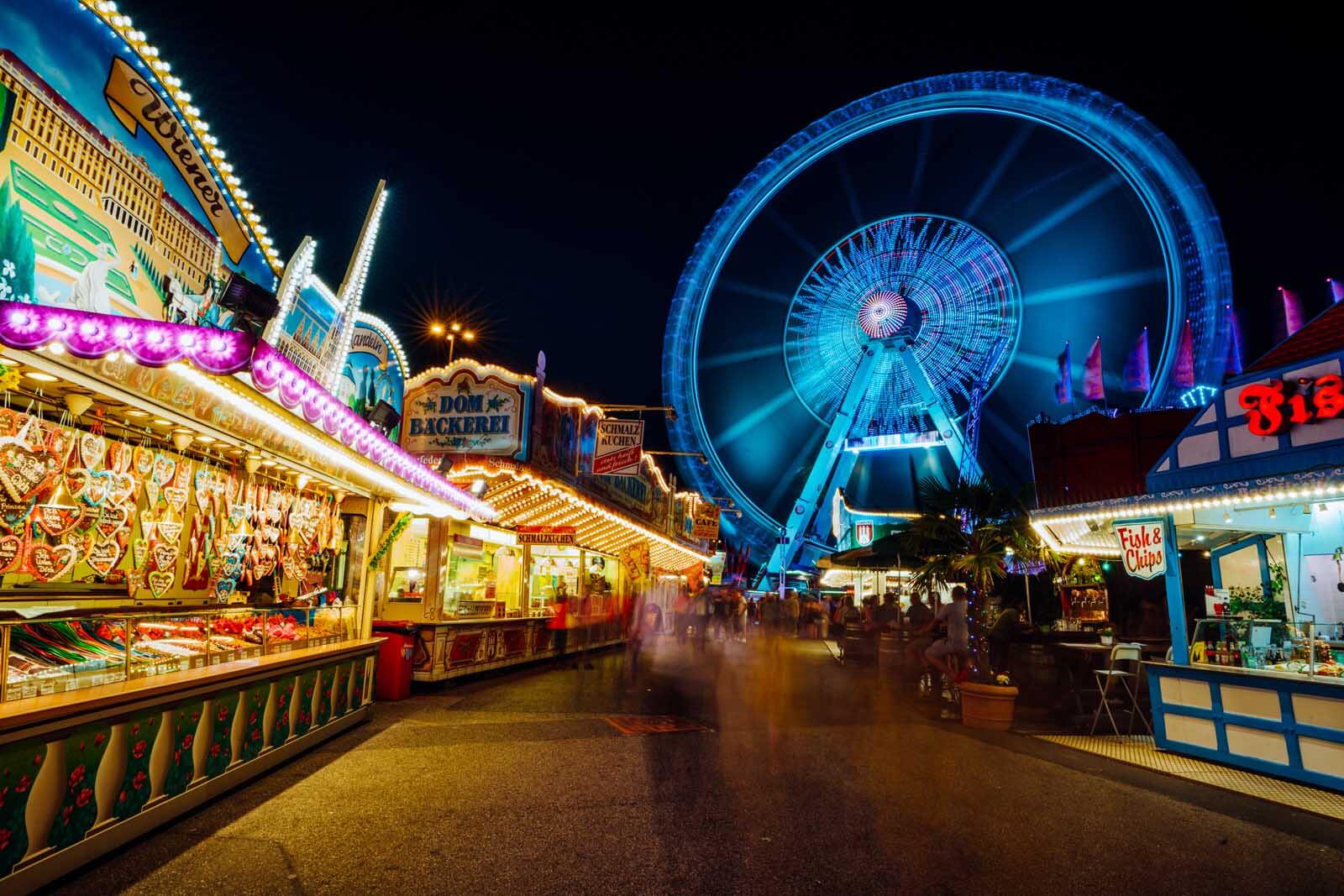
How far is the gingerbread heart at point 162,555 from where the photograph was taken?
486cm

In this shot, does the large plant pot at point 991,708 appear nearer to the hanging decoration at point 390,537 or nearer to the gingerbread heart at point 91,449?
the hanging decoration at point 390,537

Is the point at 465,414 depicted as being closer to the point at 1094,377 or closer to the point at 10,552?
the point at 10,552

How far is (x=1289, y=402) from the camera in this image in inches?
242

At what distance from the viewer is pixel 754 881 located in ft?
10.6

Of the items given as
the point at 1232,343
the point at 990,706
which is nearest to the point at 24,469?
the point at 990,706

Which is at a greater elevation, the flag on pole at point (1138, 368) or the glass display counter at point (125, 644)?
the flag on pole at point (1138, 368)

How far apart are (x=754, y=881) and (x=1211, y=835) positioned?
111 inches

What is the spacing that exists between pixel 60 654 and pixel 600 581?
14600 mm

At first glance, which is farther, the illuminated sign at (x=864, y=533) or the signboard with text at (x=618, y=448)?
the illuminated sign at (x=864, y=533)

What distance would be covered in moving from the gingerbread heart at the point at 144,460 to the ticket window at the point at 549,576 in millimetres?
8987

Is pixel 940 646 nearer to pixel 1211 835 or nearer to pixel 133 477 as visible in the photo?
pixel 1211 835

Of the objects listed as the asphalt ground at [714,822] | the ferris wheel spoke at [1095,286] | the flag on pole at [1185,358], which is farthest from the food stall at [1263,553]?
the ferris wheel spoke at [1095,286]

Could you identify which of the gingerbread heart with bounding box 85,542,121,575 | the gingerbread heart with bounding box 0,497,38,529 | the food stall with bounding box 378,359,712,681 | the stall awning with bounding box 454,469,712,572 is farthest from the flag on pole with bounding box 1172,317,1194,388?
the gingerbread heart with bounding box 0,497,38,529

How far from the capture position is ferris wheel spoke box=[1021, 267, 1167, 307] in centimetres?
1925
